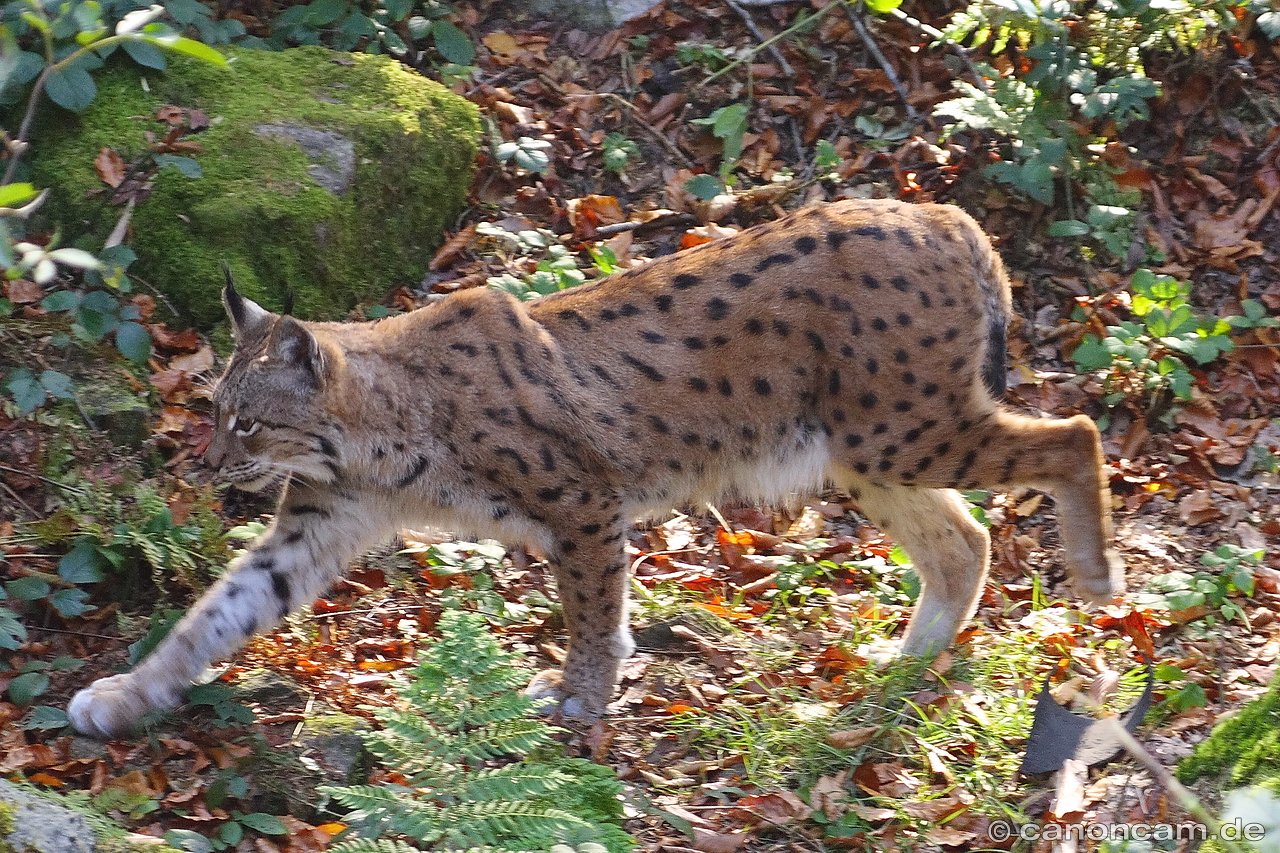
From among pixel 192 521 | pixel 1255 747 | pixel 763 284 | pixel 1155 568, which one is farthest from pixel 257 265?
pixel 1255 747

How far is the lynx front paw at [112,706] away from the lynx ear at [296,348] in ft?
4.02

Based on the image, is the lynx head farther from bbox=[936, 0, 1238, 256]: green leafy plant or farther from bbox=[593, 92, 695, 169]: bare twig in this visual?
bbox=[936, 0, 1238, 256]: green leafy plant

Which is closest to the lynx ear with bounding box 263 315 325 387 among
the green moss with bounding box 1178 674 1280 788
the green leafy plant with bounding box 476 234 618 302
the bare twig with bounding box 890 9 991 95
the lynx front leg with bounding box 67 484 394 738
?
the lynx front leg with bounding box 67 484 394 738

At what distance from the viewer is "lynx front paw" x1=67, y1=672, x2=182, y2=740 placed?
4.17 m

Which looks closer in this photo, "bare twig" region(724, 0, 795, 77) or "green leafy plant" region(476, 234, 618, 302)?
"green leafy plant" region(476, 234, 618, 302)

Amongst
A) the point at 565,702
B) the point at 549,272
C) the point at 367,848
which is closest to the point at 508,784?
the point at 367,848

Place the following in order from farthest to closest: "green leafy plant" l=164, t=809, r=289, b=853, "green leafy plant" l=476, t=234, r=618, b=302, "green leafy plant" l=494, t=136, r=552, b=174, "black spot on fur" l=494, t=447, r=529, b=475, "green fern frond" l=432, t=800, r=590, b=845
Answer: "green leafy plant" l=494, t=136, r=552, b=174 → "green leafy plant" l=476, t=234, r=618, b=302 → "black spot on fur" l=494, t=447, r=529, b=475 → "green leafy plant" l=164, t=809, r=289, b=853 → "green fern frond" l=432, t=800, r=590, b=845

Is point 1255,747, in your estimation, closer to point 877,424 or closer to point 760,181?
point 877,424

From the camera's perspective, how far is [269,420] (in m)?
4.78

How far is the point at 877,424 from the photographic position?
195 inches

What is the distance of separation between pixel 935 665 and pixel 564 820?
7.17ft

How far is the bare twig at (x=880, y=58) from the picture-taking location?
25.0 ft

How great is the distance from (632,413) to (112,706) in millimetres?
2095

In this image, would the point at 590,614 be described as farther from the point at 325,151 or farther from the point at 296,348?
the point at 325,151
